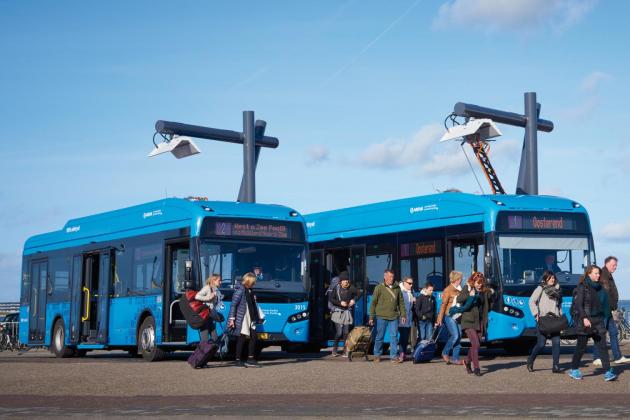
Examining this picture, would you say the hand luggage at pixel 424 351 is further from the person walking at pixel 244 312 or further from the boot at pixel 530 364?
the boot at pixel 530 364

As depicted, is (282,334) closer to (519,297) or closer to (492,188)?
(519,297)

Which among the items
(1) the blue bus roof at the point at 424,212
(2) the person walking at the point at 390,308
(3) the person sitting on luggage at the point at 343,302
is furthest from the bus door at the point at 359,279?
(2) the person walking at the point at 390,308

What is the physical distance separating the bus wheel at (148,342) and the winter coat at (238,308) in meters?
2.97

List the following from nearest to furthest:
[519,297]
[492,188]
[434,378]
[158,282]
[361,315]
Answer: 1. [434,378]
2. [519,297]
3. [158,282]
4. [361,315]
5. [492,188]

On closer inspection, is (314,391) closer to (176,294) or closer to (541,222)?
(176,294)

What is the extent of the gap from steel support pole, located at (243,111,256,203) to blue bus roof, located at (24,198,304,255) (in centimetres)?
339

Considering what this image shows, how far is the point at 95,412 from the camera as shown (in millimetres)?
12719

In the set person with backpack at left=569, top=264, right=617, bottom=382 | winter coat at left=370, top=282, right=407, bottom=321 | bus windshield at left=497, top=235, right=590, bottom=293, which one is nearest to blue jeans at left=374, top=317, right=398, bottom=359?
winter coat at left=370, top=282, right=407, bottom=321

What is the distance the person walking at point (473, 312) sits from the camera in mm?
17531

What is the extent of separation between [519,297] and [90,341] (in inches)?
393

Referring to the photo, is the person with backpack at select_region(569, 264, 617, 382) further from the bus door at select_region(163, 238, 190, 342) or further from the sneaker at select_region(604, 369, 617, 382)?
the bus door at select_region(163, 238, 190, 342)

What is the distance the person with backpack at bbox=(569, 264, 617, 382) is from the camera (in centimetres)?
1620

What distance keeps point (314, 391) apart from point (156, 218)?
31.1 ft

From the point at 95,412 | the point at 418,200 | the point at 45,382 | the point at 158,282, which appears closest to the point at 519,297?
the point at 418,200
